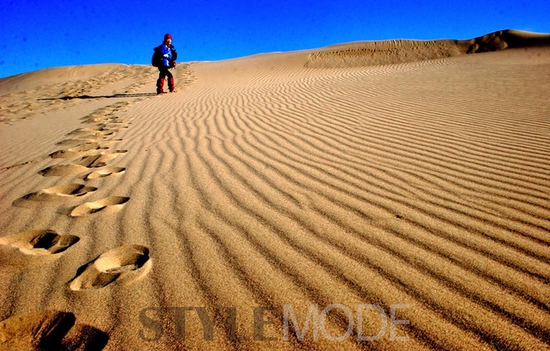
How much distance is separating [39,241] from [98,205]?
47 cm

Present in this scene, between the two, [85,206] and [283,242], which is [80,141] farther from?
[283,242]

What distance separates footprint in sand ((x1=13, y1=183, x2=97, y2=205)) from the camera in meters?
2.42

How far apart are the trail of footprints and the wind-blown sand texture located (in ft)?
0.05

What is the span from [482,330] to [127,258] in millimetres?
1563

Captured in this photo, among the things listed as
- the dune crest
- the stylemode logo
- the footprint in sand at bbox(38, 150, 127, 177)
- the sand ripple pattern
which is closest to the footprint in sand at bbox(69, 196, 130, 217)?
the sand ripple pattern

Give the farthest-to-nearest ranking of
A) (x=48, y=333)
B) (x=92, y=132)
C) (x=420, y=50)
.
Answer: (x=420, y=50), (x=92, y=132), (x=48, y=333)

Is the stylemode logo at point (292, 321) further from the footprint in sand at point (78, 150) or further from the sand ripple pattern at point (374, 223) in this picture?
the footprint in sand at point (78, 150)

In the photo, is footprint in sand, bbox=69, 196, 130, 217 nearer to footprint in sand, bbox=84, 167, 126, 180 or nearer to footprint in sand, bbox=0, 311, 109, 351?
footprint in sand, bbox=84, 167, 126, 180

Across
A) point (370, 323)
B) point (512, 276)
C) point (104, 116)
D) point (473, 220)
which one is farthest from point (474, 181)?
point (104, 116)

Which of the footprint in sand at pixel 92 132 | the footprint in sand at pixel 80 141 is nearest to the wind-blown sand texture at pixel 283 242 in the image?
the footprint in sand at pixel 80 141

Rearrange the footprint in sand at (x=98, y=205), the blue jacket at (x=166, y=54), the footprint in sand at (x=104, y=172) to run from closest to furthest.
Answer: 1. the footprint in sand at (x=98, y=205)
2. the footprint in sand at (x=104, y=172)
3. the blue jacket at (x=166, y=54)

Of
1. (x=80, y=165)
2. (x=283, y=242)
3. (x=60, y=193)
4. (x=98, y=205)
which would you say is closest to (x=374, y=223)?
(x=283, y=242)

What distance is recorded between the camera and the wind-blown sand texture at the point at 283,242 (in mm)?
1179

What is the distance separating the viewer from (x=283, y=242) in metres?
1.69
